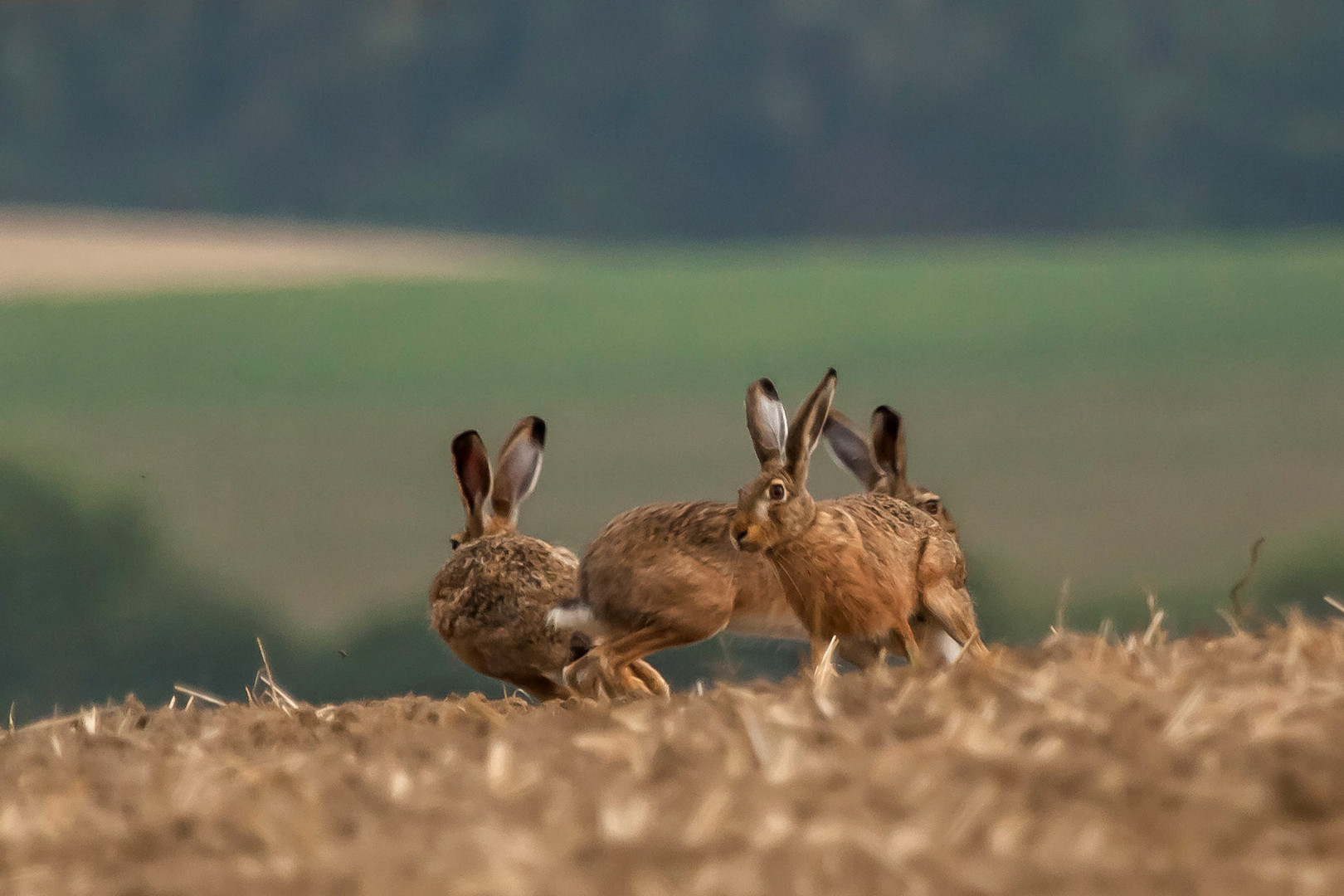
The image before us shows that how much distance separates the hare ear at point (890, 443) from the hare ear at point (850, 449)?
0.12ft

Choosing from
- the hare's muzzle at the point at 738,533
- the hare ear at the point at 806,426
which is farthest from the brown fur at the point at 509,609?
the hare ear at the point at 806,426

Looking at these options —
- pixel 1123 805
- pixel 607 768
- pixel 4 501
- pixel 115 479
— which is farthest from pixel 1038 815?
pixel 4 501

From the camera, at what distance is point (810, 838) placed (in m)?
2.23

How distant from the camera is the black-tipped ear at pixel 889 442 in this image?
5129 mm

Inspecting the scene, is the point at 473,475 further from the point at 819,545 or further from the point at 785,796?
the point at 785,796

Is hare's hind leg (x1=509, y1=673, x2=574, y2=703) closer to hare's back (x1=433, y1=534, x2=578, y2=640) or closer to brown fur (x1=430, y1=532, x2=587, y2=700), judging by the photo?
brown fur (x1=430, y1=532, x2=587, y2=700)

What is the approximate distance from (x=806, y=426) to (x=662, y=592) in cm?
58

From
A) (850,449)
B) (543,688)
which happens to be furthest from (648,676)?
(850,449)

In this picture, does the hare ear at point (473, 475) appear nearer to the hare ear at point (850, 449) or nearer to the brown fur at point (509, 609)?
the brown fur at point (509, 609)

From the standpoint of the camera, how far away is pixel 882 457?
5.19 meters

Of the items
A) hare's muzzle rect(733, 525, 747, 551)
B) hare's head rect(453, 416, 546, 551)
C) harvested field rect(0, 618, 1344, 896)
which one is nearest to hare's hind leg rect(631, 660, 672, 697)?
hare's muzzle rect(733, 525, 747, 551)

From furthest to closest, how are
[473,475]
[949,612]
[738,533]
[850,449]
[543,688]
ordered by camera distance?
1. [850,449]
2. [473,475]
3. [543,688]
4. [949,612]
5. [738,533]

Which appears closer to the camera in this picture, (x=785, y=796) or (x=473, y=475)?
(x=785, y=796)

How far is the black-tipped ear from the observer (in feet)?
16.8
